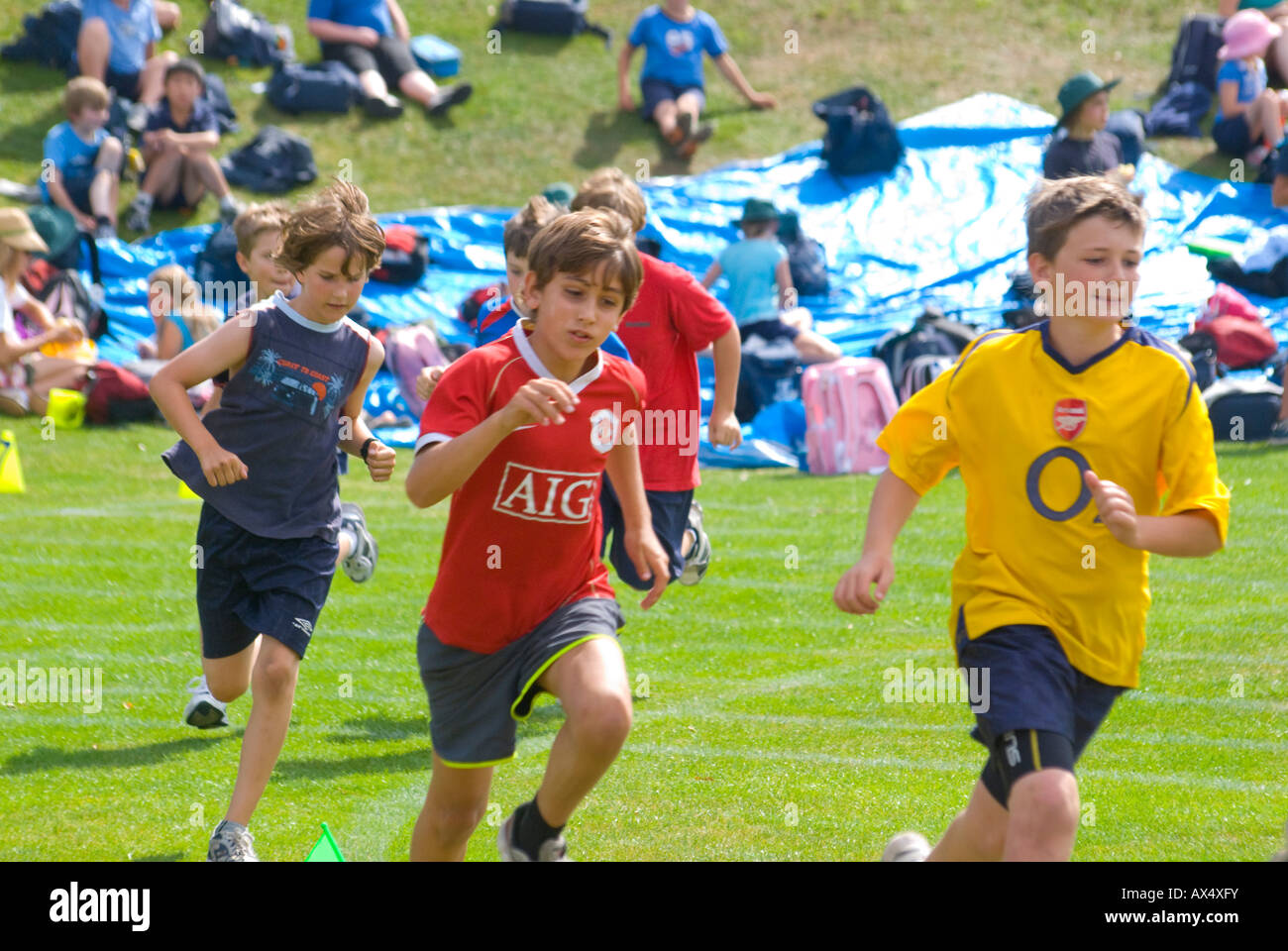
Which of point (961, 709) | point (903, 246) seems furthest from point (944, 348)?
point (961, 709)

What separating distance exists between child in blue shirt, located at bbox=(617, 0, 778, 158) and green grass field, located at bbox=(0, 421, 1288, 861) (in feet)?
30.8

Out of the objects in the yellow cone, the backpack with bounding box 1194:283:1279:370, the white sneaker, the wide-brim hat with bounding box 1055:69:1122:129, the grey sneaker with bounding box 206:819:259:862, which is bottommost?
the yellow cone

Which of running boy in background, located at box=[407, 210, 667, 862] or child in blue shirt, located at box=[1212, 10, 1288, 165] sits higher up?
running boy in background, located at box=[407, 210, 667, 862]

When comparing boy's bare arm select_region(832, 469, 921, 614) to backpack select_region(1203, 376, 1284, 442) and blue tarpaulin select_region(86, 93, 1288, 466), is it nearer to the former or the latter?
backpack select_region(1203, 376, 1284, 442)

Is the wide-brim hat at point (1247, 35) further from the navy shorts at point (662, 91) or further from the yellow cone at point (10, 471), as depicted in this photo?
the yellow cone at point (10, 471)

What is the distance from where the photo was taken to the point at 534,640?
12.8ft

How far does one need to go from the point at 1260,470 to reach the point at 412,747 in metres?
6.60

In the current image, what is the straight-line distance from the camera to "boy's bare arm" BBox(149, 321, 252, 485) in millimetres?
4551

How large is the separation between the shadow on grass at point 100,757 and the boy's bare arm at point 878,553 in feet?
10.4

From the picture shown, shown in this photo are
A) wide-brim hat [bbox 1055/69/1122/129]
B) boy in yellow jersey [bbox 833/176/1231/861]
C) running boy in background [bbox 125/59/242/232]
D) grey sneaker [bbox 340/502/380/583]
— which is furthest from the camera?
running boy in background [bbox 125/59/242/232]

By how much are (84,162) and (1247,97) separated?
12409mm

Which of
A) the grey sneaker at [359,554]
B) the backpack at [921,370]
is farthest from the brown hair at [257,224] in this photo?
the backpack at [921,370]

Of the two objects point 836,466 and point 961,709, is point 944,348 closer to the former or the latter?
point 836,466

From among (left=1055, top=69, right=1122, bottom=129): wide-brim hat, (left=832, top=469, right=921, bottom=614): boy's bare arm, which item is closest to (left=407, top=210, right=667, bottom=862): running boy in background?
(left=832, top=469, right=921, bottom=614): boy's bare arm
